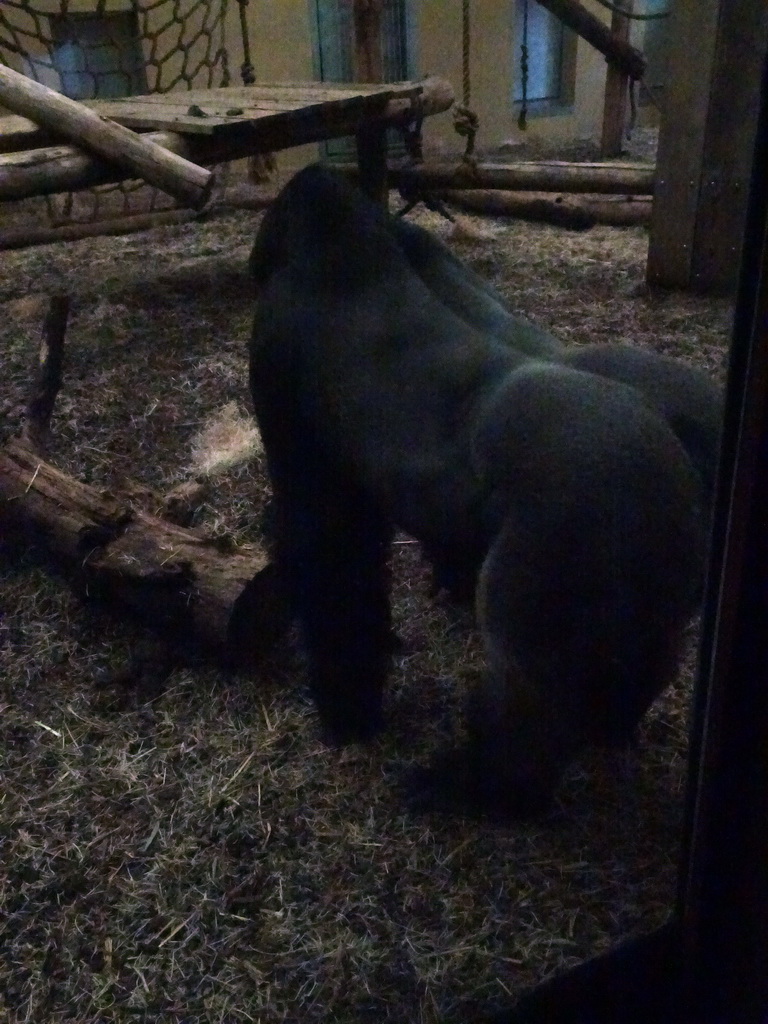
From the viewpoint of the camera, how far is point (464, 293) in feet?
4.54

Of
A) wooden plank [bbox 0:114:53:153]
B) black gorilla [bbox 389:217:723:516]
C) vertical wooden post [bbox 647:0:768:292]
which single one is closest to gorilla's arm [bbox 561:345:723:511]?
black gorilla [bbox 389:217:723:516]

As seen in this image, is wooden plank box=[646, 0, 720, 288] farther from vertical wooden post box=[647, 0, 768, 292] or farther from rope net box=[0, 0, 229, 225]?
rope net box=[0, 0, 229, 225]

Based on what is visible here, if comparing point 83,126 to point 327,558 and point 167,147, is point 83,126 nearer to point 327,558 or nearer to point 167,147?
point 167,147

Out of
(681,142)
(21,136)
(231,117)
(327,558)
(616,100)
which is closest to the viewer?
(616,100)

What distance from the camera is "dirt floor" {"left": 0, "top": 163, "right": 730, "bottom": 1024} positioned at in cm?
118

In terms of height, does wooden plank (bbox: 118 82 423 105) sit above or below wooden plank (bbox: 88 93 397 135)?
above

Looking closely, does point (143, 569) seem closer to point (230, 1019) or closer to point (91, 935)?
point (91, 935)

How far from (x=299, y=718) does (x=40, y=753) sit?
0.49 metres

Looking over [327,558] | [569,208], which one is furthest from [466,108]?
[569,208]

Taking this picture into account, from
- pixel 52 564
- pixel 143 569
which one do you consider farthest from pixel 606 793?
pixel 52 564

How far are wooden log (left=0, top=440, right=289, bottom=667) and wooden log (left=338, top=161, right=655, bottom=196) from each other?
31.4 inches

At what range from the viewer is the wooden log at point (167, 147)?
5.48 feet

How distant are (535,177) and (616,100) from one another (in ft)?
3.89

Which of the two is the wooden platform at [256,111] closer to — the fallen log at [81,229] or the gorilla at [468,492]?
the gorilla at [468,492]
